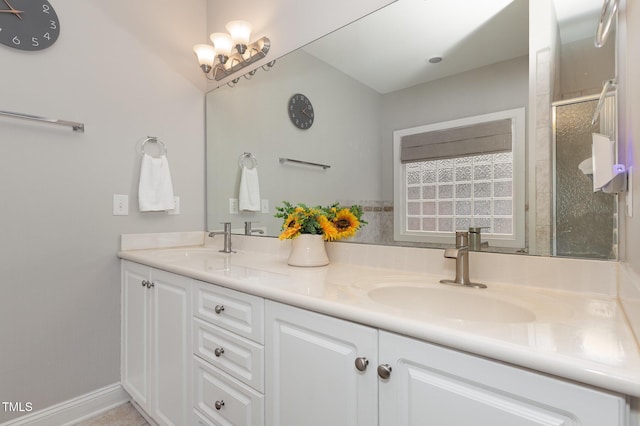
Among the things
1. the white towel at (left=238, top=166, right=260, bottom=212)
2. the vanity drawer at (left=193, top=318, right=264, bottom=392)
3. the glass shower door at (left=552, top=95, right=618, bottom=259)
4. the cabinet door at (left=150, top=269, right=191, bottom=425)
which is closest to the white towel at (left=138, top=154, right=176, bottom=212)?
the white towel at (left=238, top=166, right=260, bottom=212)

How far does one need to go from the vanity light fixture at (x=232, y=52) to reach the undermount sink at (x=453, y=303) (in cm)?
142

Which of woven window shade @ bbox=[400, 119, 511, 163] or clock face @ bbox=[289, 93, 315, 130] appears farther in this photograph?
clock face @ bbox=[289, 93, 315, 130]

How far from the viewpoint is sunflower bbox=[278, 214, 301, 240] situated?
135 cm

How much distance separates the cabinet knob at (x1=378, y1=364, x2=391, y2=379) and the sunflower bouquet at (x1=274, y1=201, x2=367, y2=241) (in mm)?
674

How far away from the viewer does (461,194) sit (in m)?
1.16

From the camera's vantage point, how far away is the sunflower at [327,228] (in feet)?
4.41

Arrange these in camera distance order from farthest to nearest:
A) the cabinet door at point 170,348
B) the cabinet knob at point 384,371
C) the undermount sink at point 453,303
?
the cabinet door at point 170,348, the undermount sink at point 453,303, the cabinet knob at point 384,371

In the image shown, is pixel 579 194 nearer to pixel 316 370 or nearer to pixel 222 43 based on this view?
pixel 316 370

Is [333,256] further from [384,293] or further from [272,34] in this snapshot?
[272,34]

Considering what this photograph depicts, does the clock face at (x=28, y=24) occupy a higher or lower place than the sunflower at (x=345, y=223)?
higher

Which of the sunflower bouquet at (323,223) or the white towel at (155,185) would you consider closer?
the sunflower bouquet at (323,223)

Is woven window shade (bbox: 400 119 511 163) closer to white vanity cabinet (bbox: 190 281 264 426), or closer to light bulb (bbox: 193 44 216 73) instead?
white vanity cabinet (bbox: 190 281 264 426)

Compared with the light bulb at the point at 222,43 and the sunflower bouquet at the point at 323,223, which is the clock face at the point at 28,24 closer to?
the light bulb at the point at 222,43

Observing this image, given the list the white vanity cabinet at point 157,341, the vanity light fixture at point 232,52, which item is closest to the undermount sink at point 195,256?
the white vanity cabinet at point 157,341
